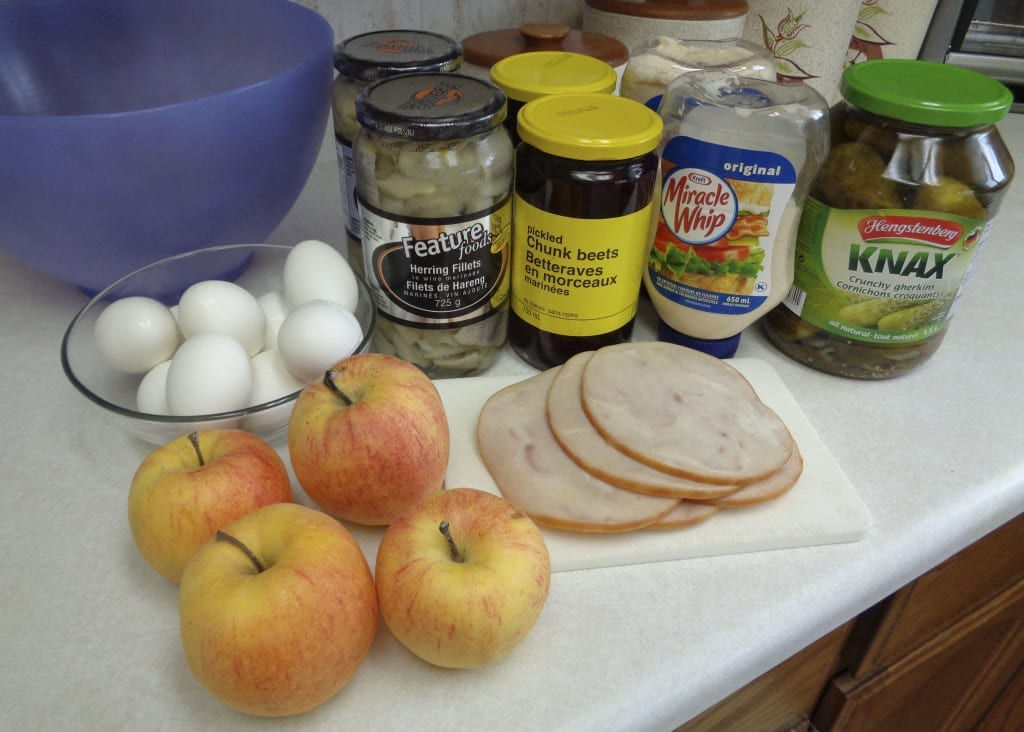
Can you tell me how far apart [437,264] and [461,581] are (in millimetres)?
302

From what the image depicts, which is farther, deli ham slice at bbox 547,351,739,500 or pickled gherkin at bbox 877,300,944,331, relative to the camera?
pickled gherkin at bbox 877,300,944,331

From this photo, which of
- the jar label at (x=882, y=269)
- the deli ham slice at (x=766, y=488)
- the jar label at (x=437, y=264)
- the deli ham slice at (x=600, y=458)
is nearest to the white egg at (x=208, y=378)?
the jar label at (x=437, y=264)

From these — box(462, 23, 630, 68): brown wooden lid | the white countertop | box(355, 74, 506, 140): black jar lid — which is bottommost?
the white countertop

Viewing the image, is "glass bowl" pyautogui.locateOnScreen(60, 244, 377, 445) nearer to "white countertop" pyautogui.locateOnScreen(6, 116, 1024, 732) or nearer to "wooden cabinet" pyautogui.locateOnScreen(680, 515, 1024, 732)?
"white countertop" pyautogui.locateOnScreen(6, 116, 1024, 732)

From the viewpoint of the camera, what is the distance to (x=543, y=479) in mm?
612

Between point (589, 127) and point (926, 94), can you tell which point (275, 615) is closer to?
point (589, 127)

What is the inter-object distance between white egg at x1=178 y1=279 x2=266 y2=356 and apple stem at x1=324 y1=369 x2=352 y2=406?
169 mm

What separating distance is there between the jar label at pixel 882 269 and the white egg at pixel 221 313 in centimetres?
53

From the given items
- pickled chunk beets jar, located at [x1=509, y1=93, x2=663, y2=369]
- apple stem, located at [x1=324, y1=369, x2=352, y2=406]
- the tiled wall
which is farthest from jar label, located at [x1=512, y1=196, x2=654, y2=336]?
the tiled wall

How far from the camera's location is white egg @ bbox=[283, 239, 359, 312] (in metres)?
0.71

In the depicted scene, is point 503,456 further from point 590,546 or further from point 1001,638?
point 1001,638

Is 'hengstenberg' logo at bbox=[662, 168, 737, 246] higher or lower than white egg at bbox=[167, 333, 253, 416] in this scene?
higher

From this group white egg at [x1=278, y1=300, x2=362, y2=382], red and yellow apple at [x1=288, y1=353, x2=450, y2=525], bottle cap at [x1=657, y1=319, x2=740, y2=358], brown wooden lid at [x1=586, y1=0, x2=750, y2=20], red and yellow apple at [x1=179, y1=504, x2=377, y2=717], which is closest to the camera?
red and yellow apple at [x1=179, y1=504, x2=377, y2=717]

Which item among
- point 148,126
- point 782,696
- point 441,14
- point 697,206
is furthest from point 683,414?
point 441,14
